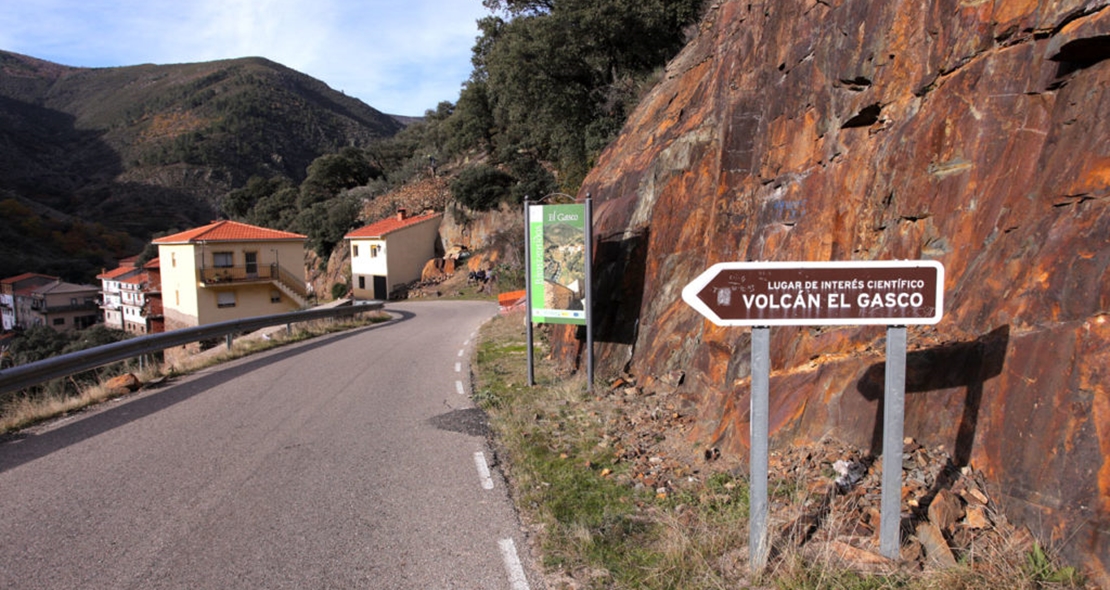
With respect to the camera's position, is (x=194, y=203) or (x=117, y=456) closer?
(x=117, y=456)

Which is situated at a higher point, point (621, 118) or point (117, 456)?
point (621, 118)

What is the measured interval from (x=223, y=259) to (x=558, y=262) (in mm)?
36515

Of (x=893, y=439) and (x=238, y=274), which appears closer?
(x=893, y=439)

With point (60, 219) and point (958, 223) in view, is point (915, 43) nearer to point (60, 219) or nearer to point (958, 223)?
point (958, 223)

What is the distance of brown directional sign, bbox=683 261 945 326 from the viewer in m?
3.96

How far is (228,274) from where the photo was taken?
40875 mm

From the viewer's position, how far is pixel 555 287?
1109cm

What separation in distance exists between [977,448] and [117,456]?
318 inches

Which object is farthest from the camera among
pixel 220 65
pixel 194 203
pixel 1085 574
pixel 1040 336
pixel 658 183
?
pixel 220 65

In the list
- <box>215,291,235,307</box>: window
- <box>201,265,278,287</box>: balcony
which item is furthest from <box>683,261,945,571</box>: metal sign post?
<box>215,291,235,307</box>: window

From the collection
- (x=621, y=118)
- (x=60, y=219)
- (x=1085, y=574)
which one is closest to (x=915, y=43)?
(x=1085, y=574)

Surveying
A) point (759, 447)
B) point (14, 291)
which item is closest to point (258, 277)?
point (759, 447)

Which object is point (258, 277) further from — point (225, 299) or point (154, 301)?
point (154, 301)

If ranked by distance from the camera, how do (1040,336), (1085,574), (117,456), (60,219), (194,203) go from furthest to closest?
1. (194,203)
2. (60,219)
3. (117,456)
4. (1040,336)
5. (1085,574)
